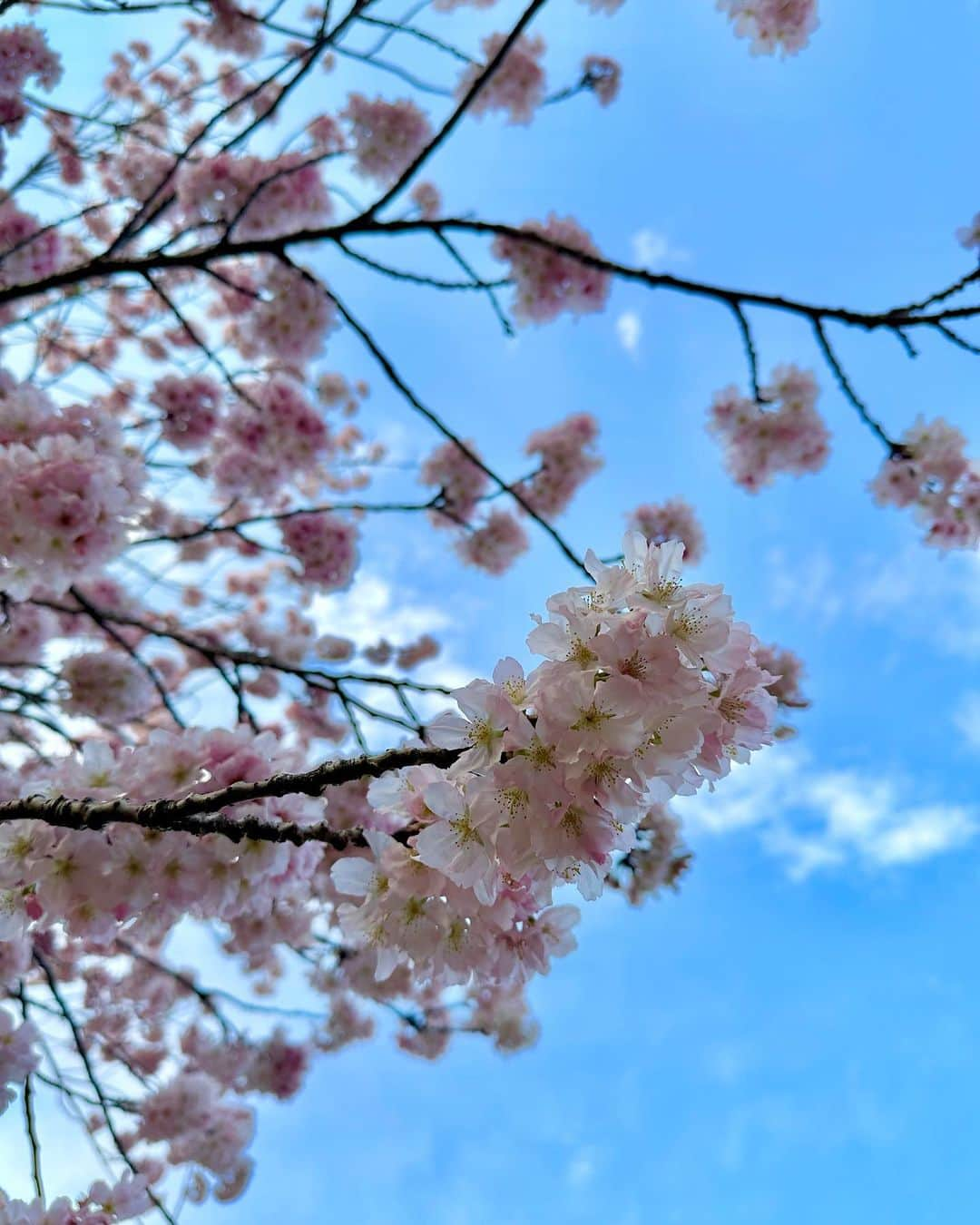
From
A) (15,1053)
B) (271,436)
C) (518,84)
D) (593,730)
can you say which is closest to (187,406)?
(271,436)

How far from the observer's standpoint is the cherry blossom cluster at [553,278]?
16.3 feet

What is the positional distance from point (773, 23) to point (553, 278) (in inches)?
69.7

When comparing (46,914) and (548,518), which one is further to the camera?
(548,518)

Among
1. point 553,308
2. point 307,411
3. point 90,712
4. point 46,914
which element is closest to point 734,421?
point 553,308

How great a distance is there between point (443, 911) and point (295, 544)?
13.5 ft

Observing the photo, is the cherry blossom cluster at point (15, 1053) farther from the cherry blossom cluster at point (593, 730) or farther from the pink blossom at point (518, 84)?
the pink blossom at point (518, 84)

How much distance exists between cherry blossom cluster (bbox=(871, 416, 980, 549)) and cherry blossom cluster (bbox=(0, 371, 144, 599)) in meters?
3.92

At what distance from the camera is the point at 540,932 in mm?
1695

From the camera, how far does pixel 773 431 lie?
5027 mm

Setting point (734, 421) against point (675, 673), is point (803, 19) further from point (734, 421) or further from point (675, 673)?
point (675, 673)

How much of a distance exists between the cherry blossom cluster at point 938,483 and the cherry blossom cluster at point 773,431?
0.58 metres

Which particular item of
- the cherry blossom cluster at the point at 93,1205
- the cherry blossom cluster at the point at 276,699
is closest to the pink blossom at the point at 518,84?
the cherry blossom cluster at the point at 276,699

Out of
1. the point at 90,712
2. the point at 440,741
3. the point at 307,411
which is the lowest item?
the point at 440,741

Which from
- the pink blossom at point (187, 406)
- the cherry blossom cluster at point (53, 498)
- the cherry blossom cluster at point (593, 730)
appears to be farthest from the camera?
the pink blossom at point (187, 406)
